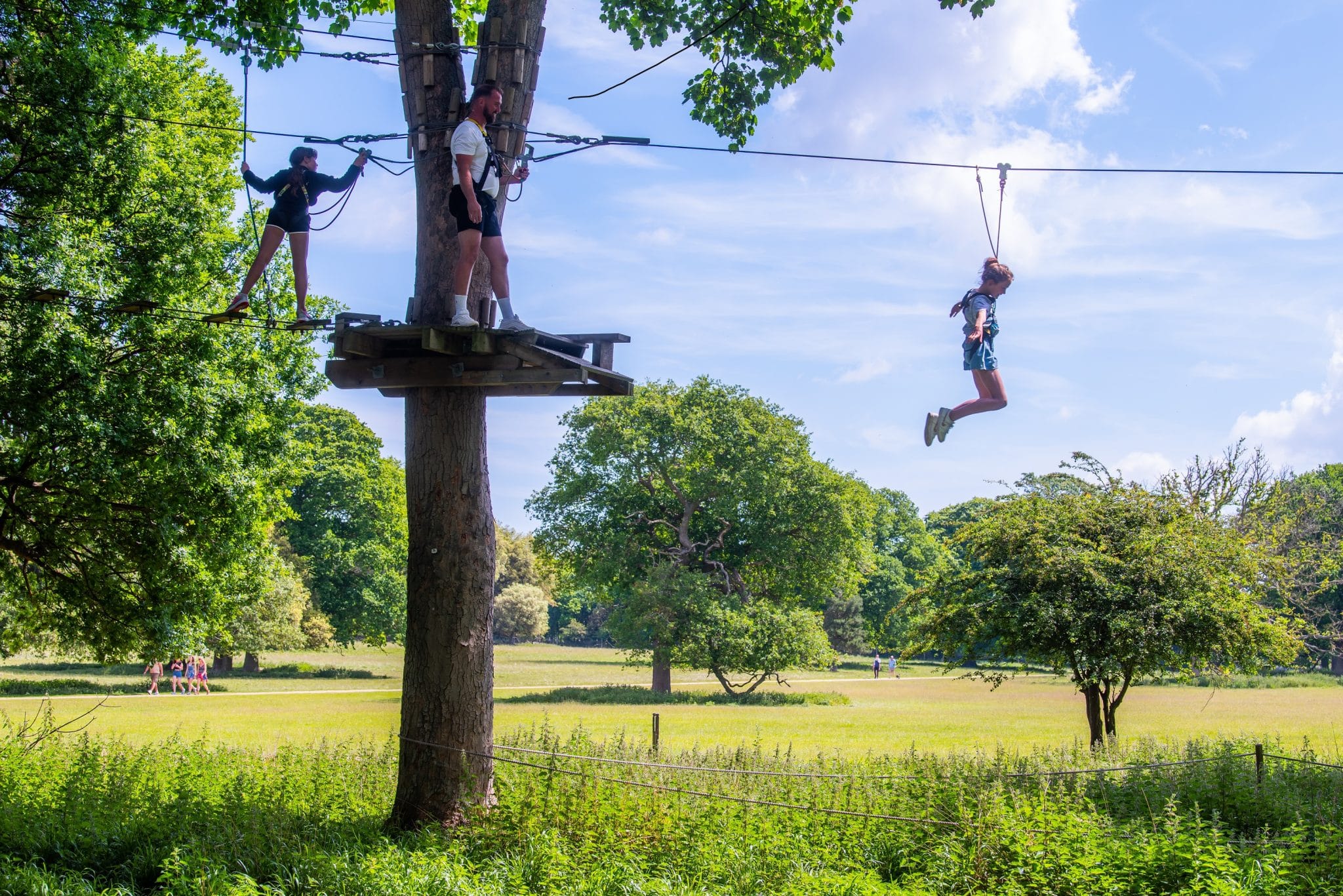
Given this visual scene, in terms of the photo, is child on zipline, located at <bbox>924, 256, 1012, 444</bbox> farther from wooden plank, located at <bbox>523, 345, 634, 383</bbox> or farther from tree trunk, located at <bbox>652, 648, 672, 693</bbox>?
tree trunk, located at <bbox>652, 648, 672, 693</bbox>

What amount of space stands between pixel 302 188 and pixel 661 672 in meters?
36.4

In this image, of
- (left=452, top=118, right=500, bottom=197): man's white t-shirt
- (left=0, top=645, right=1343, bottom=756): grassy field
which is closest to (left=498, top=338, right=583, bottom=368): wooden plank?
(left=452, top=118, right=500, bottom=197): man's white t-shirt

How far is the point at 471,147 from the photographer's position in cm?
921

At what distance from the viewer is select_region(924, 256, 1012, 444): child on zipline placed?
380 inches

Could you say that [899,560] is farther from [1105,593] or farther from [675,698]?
[1105,593]

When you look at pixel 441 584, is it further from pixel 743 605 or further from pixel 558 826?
pixel 743 605

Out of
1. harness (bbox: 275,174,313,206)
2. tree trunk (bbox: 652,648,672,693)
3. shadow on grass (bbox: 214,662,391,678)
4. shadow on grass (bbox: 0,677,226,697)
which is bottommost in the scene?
shadow on grass (bbox: 214,662,391,678)

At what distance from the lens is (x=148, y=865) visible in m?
8.95

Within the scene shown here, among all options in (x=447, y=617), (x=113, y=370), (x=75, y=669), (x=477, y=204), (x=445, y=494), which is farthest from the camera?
(x=75, y=669)

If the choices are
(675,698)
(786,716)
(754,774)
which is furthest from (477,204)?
(675,698)

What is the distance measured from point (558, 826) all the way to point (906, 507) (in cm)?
8799

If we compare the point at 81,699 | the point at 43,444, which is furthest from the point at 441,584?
the point at 81,699

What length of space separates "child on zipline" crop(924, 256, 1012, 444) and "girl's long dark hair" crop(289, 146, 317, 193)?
619cm

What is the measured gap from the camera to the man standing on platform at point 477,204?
922 centimetres
